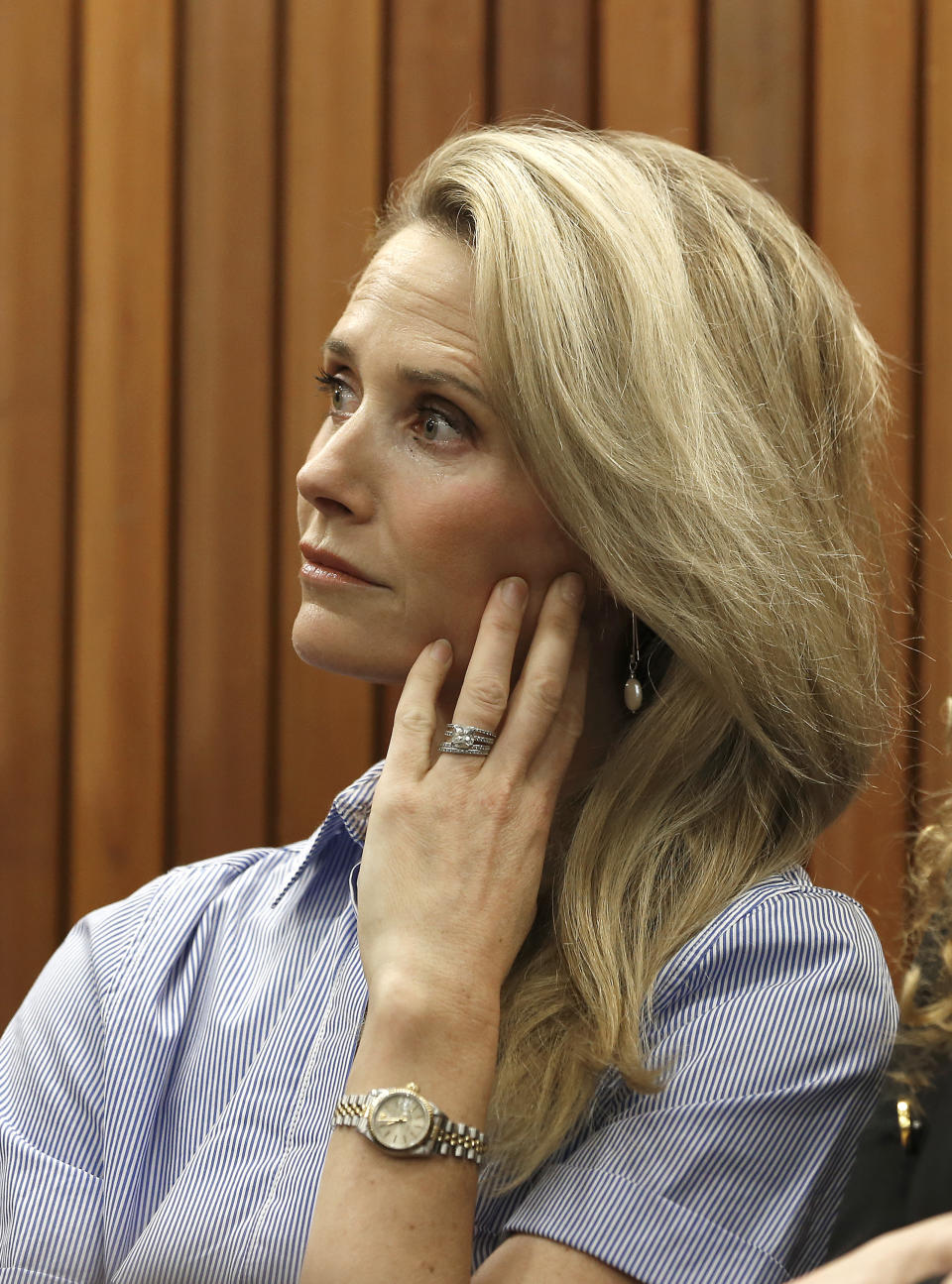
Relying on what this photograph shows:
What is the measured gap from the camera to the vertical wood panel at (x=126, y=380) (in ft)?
5.45

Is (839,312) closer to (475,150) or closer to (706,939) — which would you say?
(475,150)

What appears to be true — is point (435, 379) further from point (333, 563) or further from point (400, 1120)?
point (400, 1120)

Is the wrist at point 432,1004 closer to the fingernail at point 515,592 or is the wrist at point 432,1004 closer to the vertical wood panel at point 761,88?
the fingernail at point 515,592

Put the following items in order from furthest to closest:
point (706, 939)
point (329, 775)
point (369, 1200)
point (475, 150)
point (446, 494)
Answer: point (329, 775), point (475, 150), point (446, 494), point (706, 939), point (369, 1200)

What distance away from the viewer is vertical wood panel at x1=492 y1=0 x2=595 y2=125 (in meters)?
1.64

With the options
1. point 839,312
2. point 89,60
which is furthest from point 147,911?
point 89,60

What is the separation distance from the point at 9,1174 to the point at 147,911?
0.89ft

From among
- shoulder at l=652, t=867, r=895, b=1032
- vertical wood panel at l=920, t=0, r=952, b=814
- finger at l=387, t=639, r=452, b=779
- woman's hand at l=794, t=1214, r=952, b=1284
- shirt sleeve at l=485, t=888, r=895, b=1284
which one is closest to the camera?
woman's hand at l=794, t=1214, r=952, b=1284

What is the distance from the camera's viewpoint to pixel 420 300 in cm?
124

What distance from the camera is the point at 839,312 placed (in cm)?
137

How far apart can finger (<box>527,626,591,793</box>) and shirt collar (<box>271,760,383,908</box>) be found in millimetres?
174

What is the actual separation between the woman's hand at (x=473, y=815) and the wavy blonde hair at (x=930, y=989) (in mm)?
315

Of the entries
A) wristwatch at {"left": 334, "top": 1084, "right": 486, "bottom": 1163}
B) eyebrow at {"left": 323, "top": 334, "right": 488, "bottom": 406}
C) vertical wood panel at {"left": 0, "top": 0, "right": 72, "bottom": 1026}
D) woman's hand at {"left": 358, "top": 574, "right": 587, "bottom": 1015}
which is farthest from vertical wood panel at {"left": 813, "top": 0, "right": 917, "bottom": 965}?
vertical wood panel at {"left": 0, "top": 0, "right": 72, "bottom": 1026}

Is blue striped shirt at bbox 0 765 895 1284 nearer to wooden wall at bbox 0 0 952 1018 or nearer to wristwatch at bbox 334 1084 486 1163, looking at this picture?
wristwatch at bbox 334 1084 486 1163
